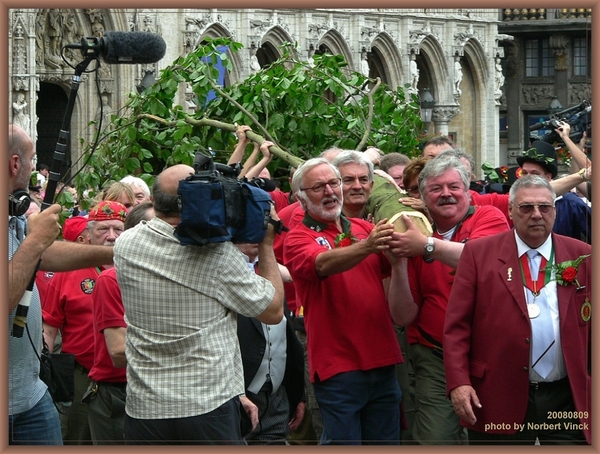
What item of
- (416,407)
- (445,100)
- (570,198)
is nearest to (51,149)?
(445,100)

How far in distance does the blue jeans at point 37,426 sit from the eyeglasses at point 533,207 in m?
2.21

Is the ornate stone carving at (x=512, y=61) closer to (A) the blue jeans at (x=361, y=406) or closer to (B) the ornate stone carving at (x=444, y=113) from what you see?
(B) the ornate stone carving at (x=444, y=113)

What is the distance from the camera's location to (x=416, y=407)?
681cm

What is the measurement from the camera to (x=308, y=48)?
31.2 m

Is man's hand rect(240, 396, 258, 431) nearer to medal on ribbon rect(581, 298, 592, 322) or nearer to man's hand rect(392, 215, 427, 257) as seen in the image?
man's hand rect(392, 215, 427, 257)

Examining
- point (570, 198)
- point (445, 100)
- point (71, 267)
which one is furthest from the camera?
point (445, 100)

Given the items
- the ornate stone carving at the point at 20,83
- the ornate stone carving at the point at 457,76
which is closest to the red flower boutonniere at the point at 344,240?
the ornate stone carving at the point at 20,83

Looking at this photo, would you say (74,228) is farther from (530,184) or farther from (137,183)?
(530,184)

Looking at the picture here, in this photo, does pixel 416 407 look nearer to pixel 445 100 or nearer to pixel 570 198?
pixel 570 198

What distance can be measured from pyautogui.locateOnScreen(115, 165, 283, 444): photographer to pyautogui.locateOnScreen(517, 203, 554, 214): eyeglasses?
1.38 metres

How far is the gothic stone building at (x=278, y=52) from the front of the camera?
24328 millimetres

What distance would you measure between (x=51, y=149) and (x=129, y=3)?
20166 millimetres

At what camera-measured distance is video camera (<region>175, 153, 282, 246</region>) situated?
496cm

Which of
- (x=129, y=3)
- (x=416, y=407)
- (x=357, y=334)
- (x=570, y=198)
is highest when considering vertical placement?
(x=129, y=3)
